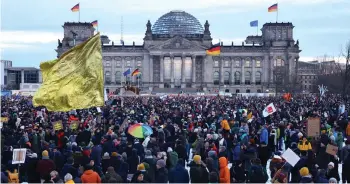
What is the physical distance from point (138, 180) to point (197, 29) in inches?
5015

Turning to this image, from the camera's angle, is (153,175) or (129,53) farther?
(129,53)

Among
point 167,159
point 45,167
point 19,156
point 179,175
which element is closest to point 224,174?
point 179,175

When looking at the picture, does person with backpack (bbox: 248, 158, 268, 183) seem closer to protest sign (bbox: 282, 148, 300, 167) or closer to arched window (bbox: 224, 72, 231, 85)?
protest sign (bbox: 282, 148, 300, 167)

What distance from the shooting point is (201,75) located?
12144 cm

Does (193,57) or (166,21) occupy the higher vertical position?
(166,21)

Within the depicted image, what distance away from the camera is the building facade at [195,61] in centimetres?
11894

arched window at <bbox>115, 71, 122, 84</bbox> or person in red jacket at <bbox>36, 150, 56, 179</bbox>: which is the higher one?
arched window at <bbox>115, 71, 122, 84</bbox>

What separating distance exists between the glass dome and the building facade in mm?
13314

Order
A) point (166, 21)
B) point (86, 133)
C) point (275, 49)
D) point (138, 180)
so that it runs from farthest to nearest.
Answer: point (166, 21), point (275, 49), point (86, 133), point (138, 180)

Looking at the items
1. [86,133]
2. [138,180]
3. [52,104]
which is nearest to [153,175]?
[138,180]

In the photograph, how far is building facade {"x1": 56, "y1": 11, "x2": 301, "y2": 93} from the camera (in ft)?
390

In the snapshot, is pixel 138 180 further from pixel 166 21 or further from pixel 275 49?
pixel 166 21

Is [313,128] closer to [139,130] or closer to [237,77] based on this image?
[139,130]

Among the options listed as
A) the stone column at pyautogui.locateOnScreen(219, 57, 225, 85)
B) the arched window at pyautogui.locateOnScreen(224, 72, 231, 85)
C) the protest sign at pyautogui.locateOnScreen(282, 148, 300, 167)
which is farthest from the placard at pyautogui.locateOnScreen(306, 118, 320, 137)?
the arched window at pyautogui.locateOnScreen(224, 72, 231, 85)
